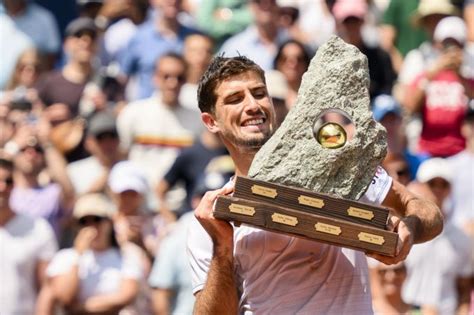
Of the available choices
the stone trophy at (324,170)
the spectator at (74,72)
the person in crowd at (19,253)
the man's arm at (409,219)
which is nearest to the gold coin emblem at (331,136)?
the stone trophy at (324,170)

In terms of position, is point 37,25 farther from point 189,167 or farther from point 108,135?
point 189,167

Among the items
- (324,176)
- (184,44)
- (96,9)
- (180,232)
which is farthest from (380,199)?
(96,9)

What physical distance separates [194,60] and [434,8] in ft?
6.77

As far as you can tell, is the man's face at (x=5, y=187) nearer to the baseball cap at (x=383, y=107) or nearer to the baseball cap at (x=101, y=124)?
the baseball cap at (x=101, y=124)

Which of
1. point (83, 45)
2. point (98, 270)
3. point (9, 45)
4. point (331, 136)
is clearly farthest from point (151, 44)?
point (331, 136)

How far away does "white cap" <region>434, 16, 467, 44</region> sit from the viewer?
12578 millimetres

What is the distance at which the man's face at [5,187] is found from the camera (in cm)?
1087

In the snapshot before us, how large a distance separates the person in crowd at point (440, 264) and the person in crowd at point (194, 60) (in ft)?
7.25

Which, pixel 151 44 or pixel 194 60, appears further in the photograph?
pixel 151 44

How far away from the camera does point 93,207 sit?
10734 millimetres

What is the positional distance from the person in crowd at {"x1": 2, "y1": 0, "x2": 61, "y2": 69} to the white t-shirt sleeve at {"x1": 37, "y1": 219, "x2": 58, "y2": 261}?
2750 millimetres

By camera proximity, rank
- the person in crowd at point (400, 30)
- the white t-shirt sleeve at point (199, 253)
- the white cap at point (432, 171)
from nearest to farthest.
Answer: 1. the white t-shirt sleeve at point (199, 253)
2. the white cap at point (432, 171)
3. the person in crowd at point (400, 30)

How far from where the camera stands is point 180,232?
10836 mm

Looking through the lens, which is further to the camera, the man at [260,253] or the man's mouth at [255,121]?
the man's mouth at [255,121]
